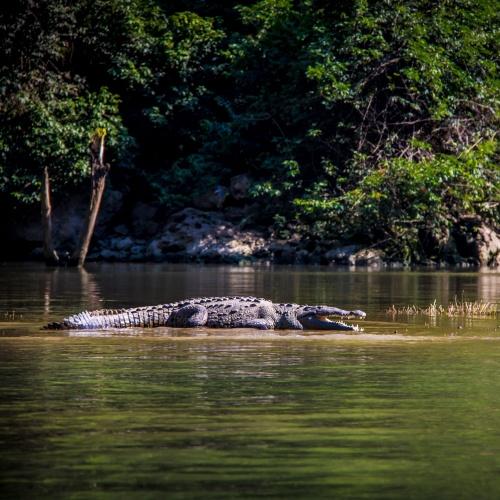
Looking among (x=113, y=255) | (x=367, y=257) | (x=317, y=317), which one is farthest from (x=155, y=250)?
(x=317, y=317)

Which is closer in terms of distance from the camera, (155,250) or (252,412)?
(252,412)

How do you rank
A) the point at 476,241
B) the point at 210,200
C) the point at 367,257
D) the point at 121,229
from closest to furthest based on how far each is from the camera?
the point at 367,257
the point at 476,241
the point at 210,200
the point at 121,229

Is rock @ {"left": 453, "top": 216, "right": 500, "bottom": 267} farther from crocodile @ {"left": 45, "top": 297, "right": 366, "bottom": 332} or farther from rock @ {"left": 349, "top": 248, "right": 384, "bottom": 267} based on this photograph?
crocodile @ {"left": 45, "top": 297, "right": 366, "bottom": 332}

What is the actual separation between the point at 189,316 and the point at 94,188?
2153 centimetres

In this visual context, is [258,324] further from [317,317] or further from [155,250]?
[155,250]

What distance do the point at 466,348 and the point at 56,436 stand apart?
21.3 ft

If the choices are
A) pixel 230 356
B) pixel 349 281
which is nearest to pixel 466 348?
pixel 230 356

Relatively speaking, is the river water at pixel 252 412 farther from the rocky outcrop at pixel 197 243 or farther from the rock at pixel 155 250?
the rock at pixel 155 250

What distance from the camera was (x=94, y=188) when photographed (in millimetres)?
37031

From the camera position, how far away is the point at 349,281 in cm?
2816

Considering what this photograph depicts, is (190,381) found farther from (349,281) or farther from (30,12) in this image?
(30,12)

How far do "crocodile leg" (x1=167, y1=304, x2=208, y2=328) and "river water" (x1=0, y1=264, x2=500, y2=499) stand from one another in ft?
2.08

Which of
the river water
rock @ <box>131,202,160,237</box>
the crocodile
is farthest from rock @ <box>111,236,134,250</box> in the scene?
the crocodile

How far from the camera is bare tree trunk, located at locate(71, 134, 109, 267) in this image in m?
37.0
